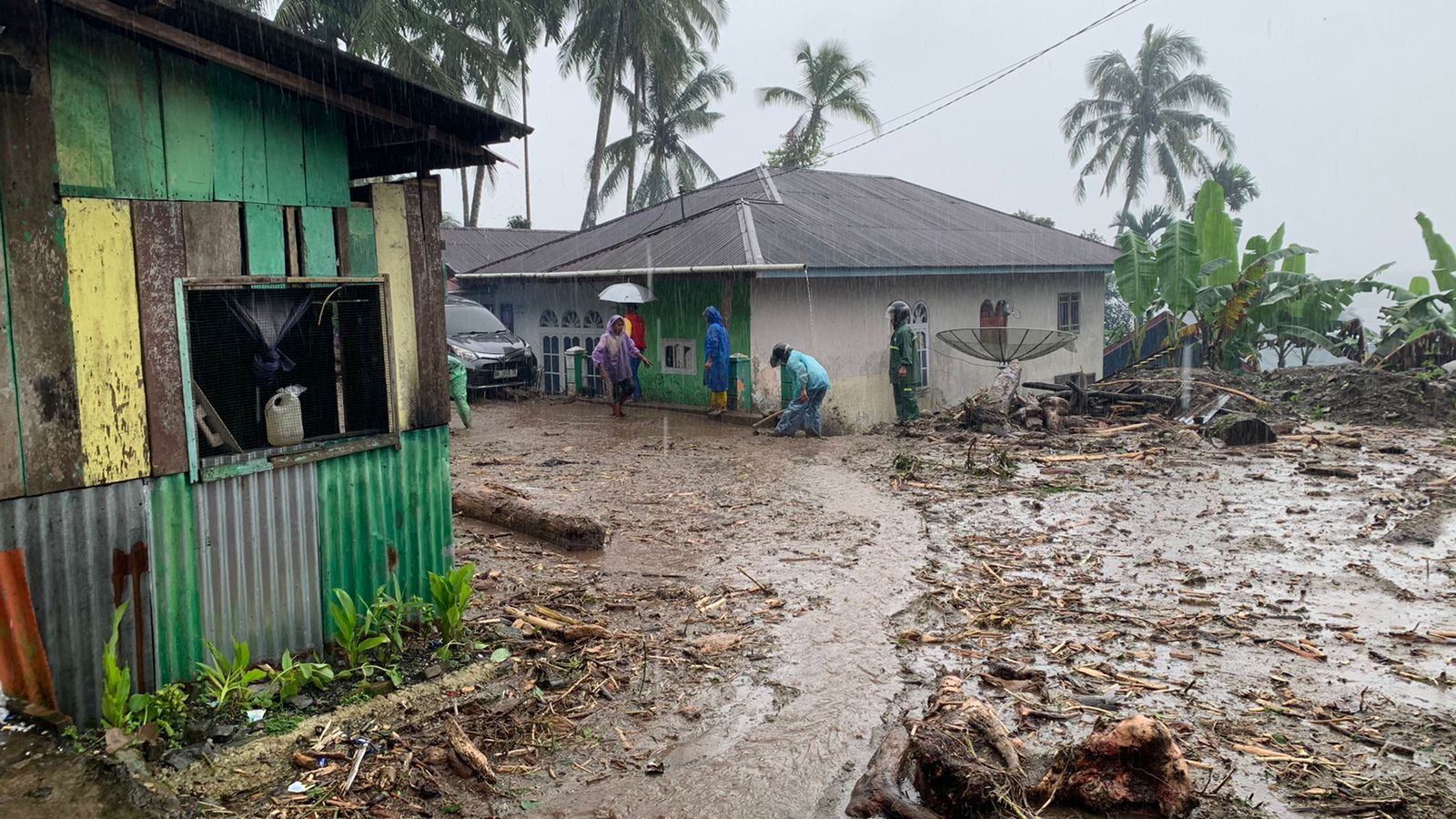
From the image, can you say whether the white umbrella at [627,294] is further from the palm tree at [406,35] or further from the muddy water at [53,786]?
the muddy water at [53,786]

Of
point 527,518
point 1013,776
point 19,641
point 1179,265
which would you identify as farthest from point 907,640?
point 1179,265

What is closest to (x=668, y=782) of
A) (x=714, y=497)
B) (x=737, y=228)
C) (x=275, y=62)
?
(x=275, y=62)

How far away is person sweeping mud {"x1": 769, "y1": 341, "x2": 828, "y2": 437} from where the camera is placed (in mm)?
14586

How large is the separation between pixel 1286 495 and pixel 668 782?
8686 mm

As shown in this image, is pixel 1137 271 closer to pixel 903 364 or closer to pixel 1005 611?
pixel 903 364

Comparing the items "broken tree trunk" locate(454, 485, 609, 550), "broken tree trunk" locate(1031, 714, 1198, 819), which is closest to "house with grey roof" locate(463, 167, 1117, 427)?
"broken tree trunk" locate(454, 485, 609, 550)

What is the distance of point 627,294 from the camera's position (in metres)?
16.9

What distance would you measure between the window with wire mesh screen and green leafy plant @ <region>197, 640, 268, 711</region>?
1032 millimetres

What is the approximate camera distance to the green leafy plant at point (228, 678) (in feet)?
15.6

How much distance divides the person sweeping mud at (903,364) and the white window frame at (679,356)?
3.54m

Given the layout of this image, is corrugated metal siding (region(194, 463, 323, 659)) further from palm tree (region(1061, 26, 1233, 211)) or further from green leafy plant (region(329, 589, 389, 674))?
palm tree (region(1061, 26, 1233, 211))

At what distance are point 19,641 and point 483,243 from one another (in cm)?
2576

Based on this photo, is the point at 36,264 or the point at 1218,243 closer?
the point at 36,264

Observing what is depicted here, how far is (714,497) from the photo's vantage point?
10.7 metres
